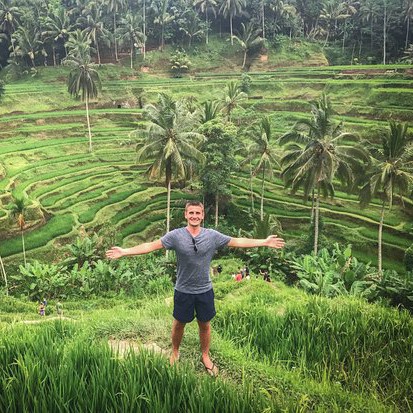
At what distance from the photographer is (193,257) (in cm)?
423

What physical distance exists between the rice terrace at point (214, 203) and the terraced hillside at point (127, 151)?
171mm

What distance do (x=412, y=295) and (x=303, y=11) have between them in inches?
2715

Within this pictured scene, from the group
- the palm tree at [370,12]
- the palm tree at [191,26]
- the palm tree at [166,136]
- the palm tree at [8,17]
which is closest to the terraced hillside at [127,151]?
the palm tree at [166,136]

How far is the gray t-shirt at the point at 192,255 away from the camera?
4230mm

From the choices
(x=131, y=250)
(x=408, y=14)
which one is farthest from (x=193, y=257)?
(x=408, y=14)

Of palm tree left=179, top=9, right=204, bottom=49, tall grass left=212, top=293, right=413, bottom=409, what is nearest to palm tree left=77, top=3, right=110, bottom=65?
palm tree left=179, top=9, right=204, bottom=49

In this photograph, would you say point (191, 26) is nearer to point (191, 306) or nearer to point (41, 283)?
point (41, 283)

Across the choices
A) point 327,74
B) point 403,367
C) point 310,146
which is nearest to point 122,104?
point 327,74

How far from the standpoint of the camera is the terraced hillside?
81.7ft

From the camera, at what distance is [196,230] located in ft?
14.0

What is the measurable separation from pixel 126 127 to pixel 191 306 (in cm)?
3884

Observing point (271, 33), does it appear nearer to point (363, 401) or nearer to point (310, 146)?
point (310, 146)

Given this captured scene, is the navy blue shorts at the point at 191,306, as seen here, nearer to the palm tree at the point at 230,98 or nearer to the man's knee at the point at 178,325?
the man's knee at the point at 178,325

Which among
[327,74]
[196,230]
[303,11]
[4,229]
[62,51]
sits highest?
[303,11]
